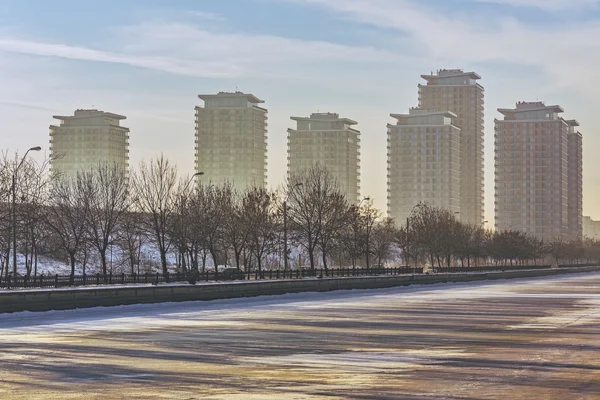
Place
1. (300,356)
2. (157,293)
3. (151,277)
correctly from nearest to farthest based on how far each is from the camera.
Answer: (300,356) < (157,293) < (151,277)

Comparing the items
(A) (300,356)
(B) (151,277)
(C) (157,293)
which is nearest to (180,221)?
(B) (151,277)

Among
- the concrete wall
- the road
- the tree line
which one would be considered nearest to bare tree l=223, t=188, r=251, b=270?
the tree line

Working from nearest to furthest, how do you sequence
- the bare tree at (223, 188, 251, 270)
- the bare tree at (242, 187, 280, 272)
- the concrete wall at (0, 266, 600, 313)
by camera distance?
the concrete wall at (0, 266, 600, 313)
the bare tree at (223, 188, 251, 270)
the bare tree at (242, 187, 280, 272)

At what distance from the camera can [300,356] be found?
21.6 meters

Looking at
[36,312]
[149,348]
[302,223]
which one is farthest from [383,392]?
[302,223]

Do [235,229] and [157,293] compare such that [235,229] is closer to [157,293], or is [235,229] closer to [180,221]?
[180,221]

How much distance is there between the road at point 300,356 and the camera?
53.0 feet

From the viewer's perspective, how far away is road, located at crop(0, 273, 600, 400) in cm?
1616

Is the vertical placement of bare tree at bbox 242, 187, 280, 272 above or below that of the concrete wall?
above

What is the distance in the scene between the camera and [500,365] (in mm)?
19953

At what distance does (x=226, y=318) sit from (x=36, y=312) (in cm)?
793

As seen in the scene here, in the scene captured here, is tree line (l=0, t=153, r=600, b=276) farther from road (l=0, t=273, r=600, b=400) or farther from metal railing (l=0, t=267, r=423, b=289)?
road (l=0, t=273, r=600, b=400)

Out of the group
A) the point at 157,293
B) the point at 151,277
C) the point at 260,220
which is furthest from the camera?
the point at 260,220

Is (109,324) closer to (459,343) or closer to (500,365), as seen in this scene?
(459,343)
